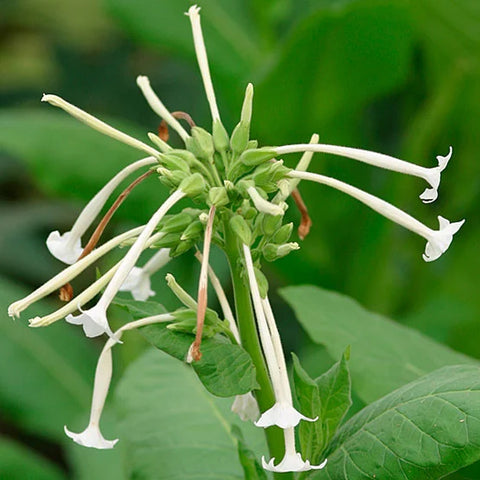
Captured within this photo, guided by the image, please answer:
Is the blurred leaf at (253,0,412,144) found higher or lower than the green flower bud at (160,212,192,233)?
higher

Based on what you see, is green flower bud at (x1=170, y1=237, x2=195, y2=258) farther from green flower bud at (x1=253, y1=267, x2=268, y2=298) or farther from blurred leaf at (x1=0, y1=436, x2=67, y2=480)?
blurred leaf at (x1=0, y1=436, x2=67, y2=480)

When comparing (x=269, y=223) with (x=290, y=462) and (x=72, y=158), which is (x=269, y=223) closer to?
(x=290, y=462)

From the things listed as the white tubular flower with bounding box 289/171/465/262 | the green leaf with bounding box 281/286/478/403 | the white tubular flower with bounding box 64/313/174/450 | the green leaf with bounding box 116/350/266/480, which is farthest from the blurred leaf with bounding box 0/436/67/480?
the white tubular flower with bounding box 289/171/465/262

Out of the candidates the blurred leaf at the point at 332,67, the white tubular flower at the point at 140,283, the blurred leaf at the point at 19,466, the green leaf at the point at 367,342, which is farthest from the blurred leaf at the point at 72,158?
the white tubular flower at the point at 140,283

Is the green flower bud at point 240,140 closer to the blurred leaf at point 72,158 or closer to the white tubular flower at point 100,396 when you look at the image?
the white tubular flower at point 100,396

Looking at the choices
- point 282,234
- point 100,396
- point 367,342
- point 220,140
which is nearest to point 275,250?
point 282,234

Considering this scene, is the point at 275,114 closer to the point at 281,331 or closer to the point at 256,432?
the point at 281,331
